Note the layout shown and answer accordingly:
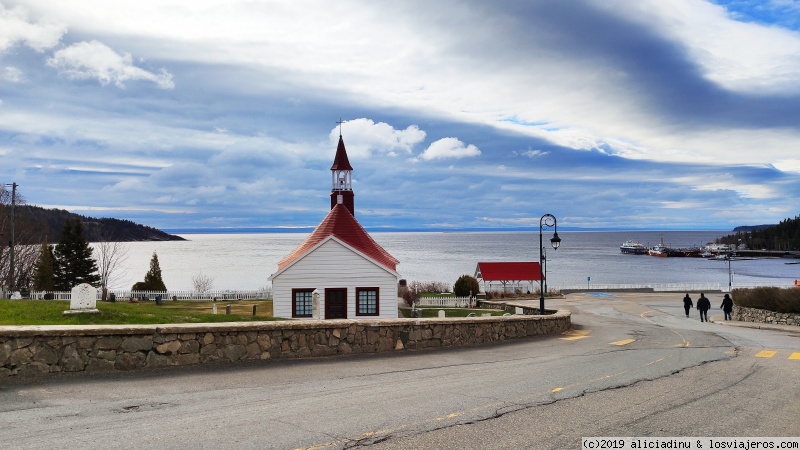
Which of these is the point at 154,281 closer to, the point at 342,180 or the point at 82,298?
the point at 342,180

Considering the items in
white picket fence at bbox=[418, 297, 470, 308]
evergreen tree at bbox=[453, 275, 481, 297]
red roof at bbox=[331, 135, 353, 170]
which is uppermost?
red roof at bbox=[331, 135, 353, 170]

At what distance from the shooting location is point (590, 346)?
56.1 feet

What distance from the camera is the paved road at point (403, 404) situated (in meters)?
7.16

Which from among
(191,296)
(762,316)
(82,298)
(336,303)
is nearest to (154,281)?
(191,296)

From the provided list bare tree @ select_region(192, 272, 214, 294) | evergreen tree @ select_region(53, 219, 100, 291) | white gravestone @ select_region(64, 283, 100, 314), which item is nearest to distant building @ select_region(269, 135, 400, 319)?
white gravestone @ select_region(64, 283, 100, 314)

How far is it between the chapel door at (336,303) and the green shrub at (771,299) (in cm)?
2287

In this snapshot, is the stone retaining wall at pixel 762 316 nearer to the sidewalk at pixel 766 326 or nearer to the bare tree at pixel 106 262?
the sidewalk at pixel 766 326

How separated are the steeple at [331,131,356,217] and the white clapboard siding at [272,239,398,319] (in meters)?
10.3

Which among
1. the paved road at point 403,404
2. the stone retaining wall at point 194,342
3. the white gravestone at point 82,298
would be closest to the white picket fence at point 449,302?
the stone retaining wall at point 194,342

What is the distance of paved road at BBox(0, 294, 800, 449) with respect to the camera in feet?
23.5

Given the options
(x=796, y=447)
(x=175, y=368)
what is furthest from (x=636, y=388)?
(x=175, y=368)

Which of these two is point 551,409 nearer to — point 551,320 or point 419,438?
point 419,438

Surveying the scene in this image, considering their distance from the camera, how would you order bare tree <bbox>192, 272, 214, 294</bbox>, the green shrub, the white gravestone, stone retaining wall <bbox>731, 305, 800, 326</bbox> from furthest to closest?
bare tree <bbox>192, 272, 214, 294</bbox>, the green shrub, stone retaining wall <bbox>731, 305, 800, 326</bbox>, the white gravestone

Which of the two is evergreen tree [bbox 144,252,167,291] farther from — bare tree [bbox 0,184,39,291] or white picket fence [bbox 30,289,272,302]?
bare tree [bbox 0,184,39,291]
